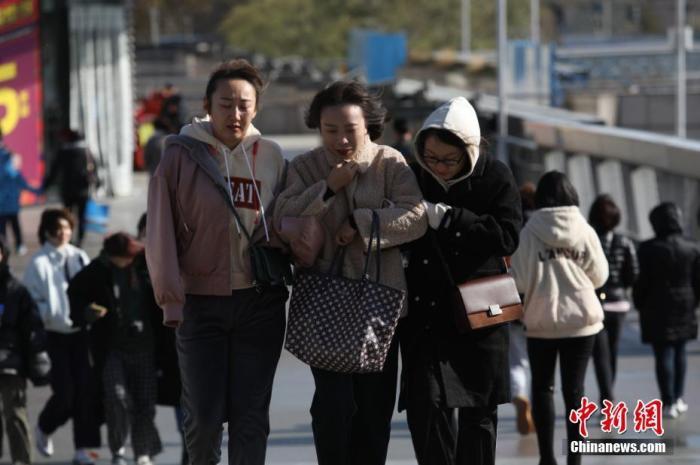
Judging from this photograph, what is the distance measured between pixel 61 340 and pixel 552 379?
3.21 metres

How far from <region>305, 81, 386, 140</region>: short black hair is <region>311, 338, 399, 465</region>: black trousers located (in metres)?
0.79

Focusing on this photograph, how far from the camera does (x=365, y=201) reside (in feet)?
19.2

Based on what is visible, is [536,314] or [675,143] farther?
[675,143]

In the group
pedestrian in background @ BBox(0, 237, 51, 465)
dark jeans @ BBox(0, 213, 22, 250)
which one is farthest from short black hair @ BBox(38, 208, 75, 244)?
dark jeans @ BBox(0, 213, 22, 250)

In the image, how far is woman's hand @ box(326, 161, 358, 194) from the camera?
5766mm

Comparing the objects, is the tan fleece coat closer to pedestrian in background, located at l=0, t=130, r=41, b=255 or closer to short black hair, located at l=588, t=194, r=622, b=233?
short black hair, located at l=588, t=194, r=622, b=233

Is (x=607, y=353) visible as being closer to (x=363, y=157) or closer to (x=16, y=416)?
(x=16, y=416)

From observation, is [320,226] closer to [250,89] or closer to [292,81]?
[250,89]

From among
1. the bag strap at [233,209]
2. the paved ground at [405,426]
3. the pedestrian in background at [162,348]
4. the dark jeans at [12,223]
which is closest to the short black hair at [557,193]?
the paved ground at [405,426]

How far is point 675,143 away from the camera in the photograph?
1833 cm

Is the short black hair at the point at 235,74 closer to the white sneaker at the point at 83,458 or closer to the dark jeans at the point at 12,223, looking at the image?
the white sneaker at the point at 83,458

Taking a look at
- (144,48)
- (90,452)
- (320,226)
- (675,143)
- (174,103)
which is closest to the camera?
(320,226)

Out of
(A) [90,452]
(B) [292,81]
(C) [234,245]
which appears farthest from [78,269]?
(B) [292,81]

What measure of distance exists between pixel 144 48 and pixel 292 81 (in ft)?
61.3
